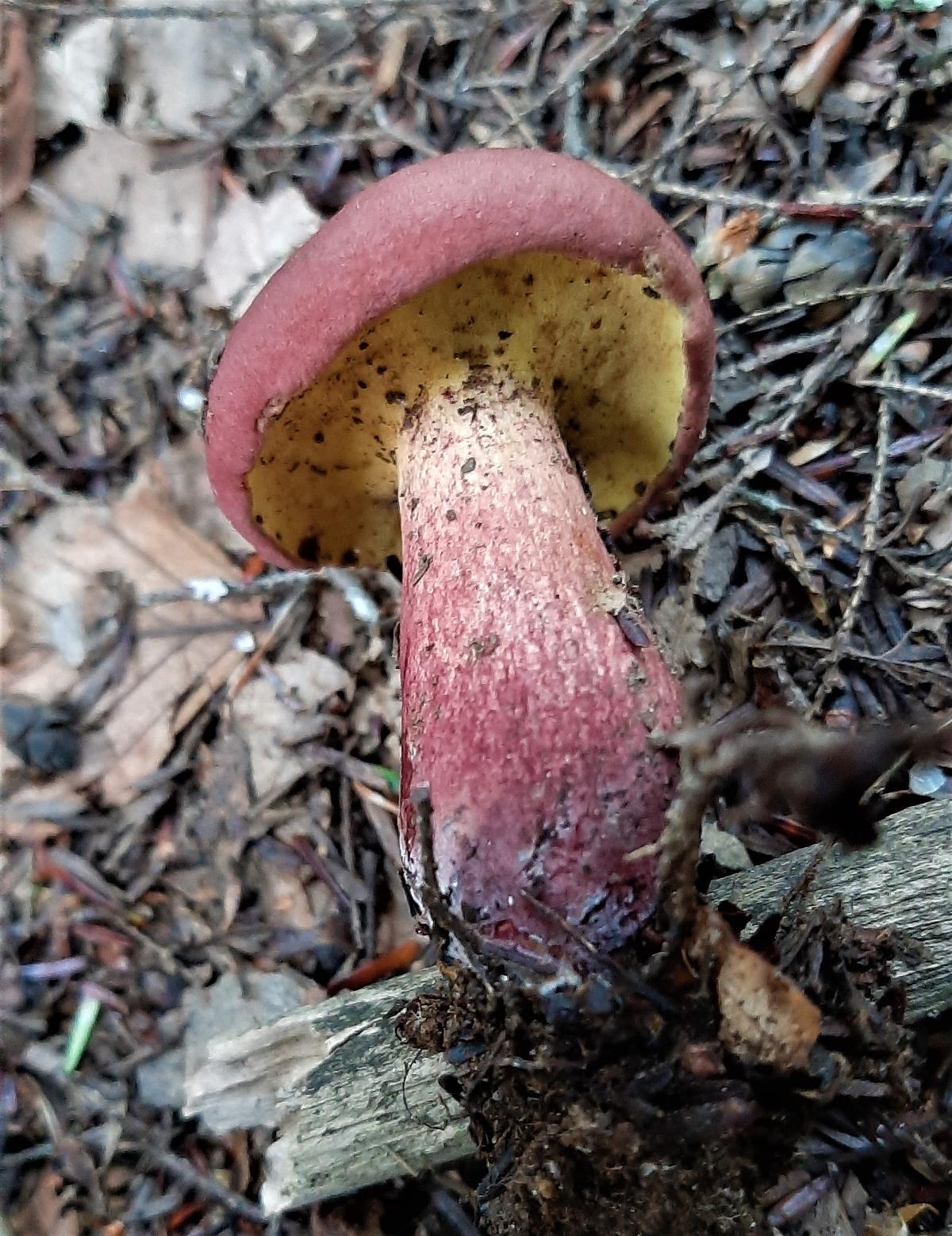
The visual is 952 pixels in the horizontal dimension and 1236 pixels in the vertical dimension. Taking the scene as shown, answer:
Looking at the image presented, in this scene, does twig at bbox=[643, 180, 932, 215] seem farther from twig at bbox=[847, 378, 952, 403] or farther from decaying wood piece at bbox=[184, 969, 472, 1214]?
decaying wood piece at bbox=[184, 969, 472, 1214]

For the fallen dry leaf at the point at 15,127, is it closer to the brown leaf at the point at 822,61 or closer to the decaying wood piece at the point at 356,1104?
the brown leaf at the point at 822,61

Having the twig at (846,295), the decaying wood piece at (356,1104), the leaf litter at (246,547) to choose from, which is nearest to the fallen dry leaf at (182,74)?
the leaf litter at (246,547)

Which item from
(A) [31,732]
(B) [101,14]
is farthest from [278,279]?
(B) [101,14]

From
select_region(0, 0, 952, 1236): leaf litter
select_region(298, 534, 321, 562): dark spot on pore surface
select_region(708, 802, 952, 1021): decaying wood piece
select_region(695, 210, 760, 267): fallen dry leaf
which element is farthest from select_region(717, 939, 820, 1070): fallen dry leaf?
select_region(695, 210, 760, 267): fallen dry leaf

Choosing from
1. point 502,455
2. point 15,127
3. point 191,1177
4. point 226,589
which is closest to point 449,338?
point 502,455

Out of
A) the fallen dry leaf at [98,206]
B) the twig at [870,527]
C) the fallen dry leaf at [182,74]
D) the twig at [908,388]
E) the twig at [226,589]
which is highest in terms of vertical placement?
the fallen dry leaf at [182,74]

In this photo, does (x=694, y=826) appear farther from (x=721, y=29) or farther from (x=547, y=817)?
(x=721, y=29)
